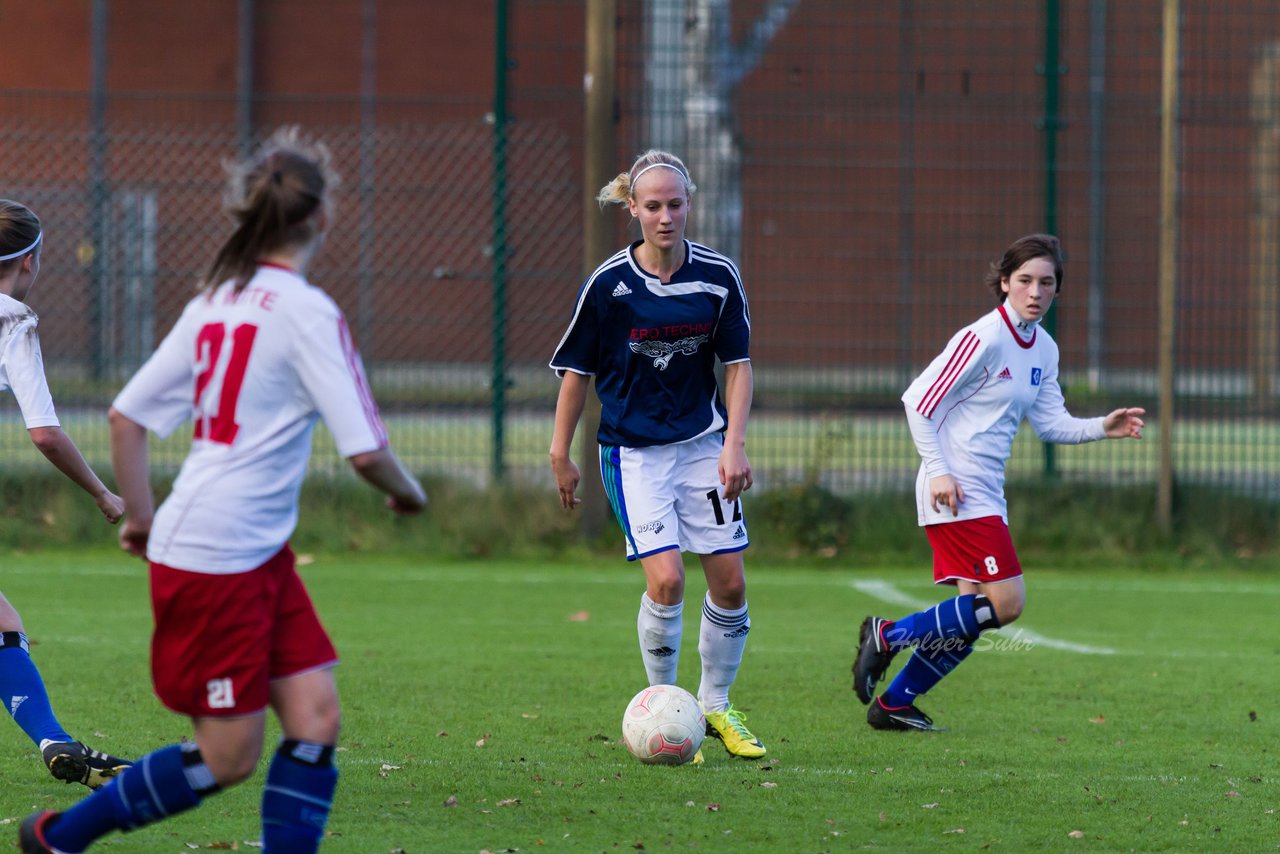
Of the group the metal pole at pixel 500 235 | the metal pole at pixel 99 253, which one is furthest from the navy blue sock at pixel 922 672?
the metal pole at pixel 99 253

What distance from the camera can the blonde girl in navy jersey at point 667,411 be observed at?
217 inches

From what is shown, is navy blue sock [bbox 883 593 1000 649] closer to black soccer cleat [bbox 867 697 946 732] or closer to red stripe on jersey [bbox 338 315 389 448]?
black soccer cleat [bbox 867 697 946 732]

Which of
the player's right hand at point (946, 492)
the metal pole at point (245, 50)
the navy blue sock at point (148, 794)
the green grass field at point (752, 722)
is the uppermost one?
the metal pole at point (245, 50)

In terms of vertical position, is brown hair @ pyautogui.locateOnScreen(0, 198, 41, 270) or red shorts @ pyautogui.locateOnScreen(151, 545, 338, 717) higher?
brown hair @ pyautogui.locateOnScreen(0, 198, 41, 270)

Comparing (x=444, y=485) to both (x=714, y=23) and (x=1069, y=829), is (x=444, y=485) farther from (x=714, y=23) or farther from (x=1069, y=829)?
(x=1069, y=829)

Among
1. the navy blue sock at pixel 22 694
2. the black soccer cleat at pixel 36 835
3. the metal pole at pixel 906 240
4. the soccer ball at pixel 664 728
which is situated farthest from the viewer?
the metal pole at pixel 906 240

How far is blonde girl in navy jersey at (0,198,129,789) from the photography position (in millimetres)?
4613

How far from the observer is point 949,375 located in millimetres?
5918

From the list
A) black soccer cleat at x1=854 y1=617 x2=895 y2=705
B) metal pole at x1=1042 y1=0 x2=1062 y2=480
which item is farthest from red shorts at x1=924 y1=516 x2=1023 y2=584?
metal pole at x1=1042 y1=0 x2=1062 y2=480

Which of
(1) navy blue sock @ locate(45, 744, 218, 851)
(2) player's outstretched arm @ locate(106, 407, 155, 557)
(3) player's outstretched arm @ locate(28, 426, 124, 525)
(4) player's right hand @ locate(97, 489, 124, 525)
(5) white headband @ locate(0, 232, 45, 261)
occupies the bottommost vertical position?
(1) navy blue sock @ locate(45, 744, 218, 851)

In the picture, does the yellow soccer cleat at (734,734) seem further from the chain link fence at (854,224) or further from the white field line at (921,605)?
the chain link fence at (854,224)

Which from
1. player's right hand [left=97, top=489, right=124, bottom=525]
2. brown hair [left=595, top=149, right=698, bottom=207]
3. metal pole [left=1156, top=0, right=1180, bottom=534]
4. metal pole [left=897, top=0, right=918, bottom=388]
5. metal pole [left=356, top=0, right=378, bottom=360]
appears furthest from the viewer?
metal pole [left=356, top=0, right=378, bottom=360]

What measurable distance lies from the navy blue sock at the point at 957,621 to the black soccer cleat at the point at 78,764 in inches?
112

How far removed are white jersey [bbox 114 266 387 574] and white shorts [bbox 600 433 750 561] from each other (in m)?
2.13
